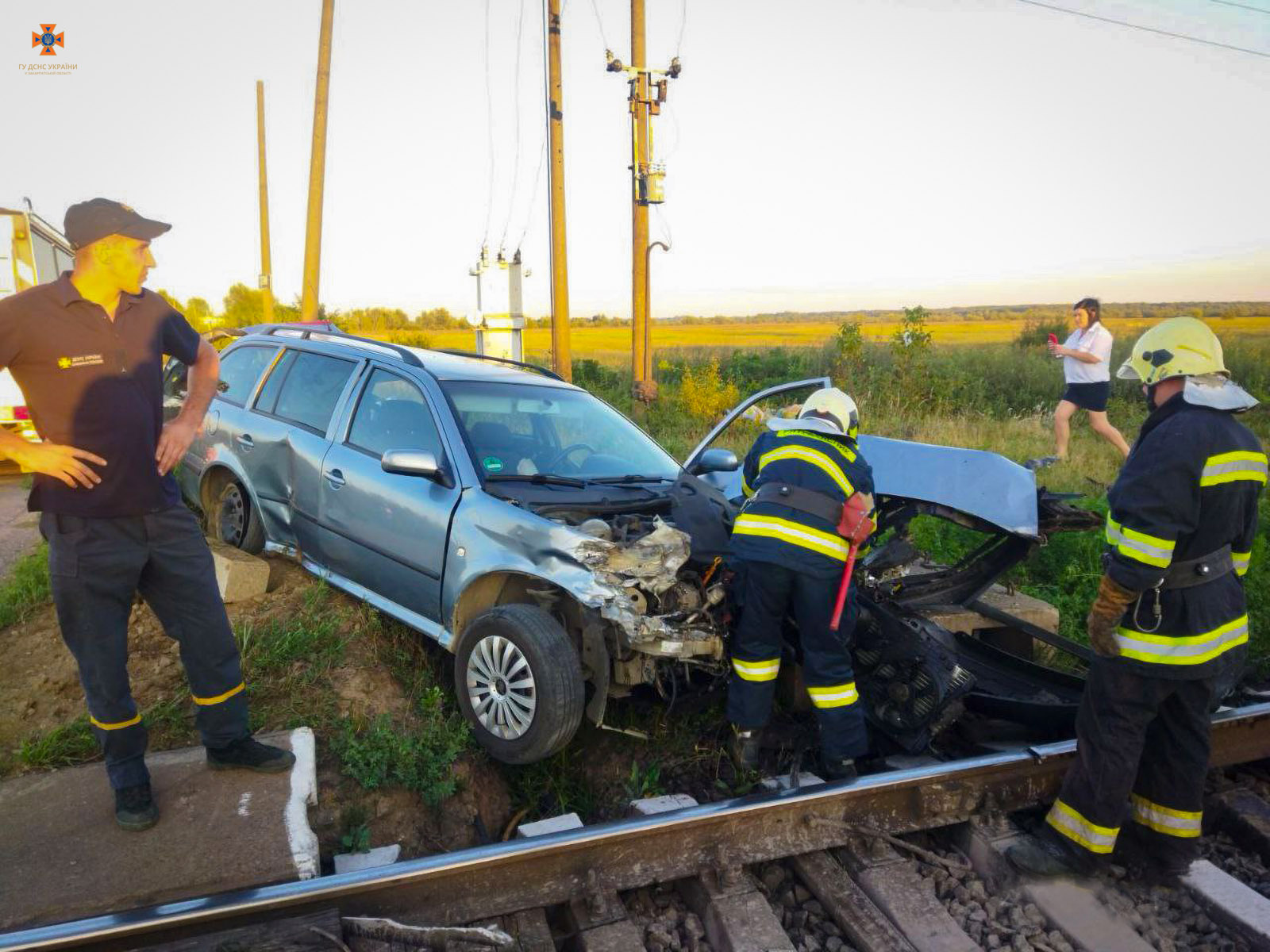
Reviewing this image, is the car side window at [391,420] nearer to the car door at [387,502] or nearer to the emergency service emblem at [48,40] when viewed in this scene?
the car door at [387,502]

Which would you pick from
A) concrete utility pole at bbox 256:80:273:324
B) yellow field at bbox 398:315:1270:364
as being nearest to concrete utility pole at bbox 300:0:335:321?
yellow field at bbox 398:315:1270:364

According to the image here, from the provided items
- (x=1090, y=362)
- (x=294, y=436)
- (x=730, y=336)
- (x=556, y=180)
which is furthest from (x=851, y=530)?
(x=730, y=336)

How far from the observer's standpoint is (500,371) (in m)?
5.20

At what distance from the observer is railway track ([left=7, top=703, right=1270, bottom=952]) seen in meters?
2.54

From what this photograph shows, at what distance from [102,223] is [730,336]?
5568cm

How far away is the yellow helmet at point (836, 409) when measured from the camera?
387 centimetres

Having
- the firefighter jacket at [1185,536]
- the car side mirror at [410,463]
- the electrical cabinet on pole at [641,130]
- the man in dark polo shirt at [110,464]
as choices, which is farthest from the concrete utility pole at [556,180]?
the firefighter jacket at [1185,536]

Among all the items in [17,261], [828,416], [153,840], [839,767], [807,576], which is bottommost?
[839,767]

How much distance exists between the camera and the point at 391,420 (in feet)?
15.5

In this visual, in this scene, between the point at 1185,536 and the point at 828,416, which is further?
the point at 828,416

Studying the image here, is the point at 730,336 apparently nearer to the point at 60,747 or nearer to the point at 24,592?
the point at 24,592

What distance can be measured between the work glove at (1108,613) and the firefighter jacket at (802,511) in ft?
3.29

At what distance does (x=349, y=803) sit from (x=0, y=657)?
93.0 inches

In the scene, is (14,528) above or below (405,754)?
above
